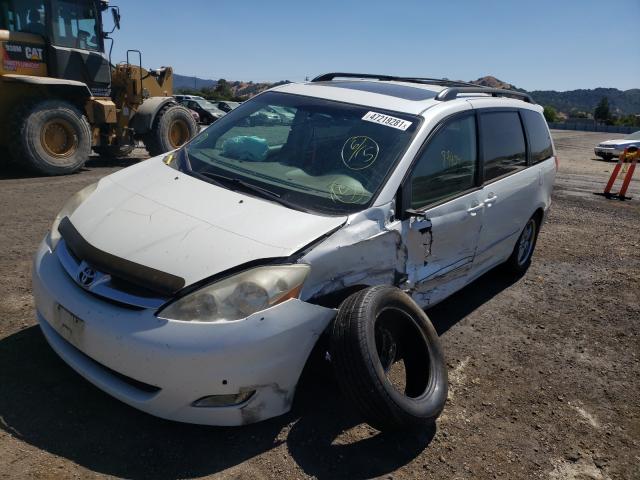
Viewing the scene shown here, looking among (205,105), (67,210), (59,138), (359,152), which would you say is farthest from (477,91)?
(205,105)

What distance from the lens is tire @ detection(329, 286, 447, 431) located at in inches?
99.0

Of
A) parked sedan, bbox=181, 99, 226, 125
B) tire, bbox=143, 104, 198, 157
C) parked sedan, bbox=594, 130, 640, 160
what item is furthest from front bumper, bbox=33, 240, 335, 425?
parked sedan, bbox=181, 99, 226, 125

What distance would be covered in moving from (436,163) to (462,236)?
1.98 ft

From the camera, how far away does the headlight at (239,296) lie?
7.75ft

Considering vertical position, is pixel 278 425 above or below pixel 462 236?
below

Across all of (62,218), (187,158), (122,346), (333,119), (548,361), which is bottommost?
(548,361)

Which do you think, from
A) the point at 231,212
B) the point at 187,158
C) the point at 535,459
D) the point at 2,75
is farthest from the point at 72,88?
the point at 535,459

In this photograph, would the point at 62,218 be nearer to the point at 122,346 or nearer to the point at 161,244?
the point at 161,244

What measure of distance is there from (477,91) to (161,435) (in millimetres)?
3569

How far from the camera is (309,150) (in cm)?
354

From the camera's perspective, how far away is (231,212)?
2.89 metres

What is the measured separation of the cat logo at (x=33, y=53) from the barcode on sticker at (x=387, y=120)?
7.91 meters

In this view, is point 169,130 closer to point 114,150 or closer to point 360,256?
point 114,150

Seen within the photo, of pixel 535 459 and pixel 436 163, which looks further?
pixel 436 163
